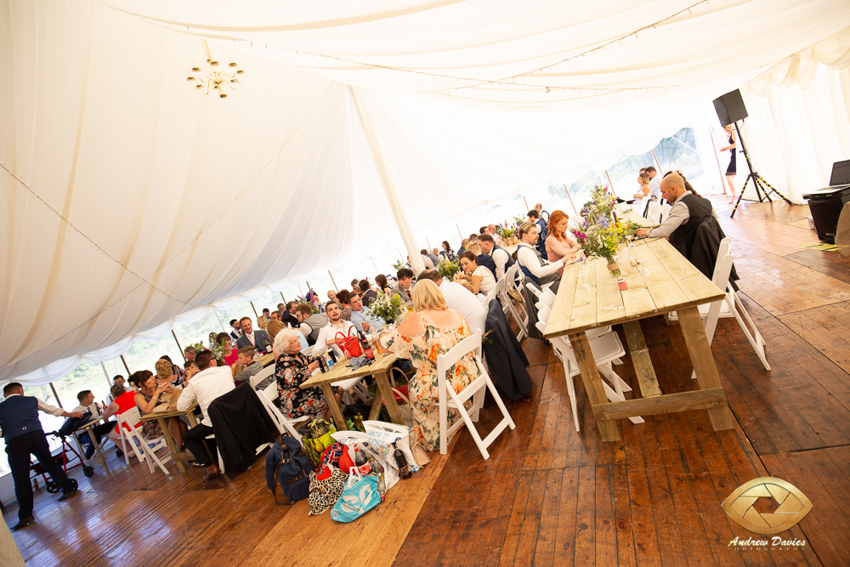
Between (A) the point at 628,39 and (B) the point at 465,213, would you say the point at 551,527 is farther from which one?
(B) the point at 465,213

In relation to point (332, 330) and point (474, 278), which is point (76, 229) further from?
point (474, 278)

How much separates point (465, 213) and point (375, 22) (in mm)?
12549

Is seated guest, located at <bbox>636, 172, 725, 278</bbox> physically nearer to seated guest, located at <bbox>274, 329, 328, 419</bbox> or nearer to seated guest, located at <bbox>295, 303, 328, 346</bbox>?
seated guest, located at <bbox>274, 329, 328, 419</bbox>

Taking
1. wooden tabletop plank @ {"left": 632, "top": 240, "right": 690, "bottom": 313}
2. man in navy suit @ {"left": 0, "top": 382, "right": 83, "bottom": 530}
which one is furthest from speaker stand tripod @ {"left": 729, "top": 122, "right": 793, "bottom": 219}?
man in navy suit @ {"left": 0, "top": 382, "right": 83, "bottom": 530}

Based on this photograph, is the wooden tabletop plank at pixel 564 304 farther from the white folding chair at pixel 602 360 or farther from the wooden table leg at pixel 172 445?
the wooden table leg at pixel 172 445

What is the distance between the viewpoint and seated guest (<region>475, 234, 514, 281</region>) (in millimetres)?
5879

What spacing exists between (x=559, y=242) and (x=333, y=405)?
9.47 feet

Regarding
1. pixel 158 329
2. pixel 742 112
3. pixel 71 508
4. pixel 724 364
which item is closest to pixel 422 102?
pixel 724 364

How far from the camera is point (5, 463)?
794cm

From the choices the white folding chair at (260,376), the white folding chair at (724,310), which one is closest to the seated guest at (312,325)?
the white folding chair at (260,376)

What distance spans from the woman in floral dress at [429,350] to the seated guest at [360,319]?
222 centimetres

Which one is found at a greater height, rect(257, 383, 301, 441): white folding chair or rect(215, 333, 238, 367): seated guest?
rect(215, 333, 238, 367): seated guest

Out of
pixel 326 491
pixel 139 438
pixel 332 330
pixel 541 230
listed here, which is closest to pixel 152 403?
pixel 139 438

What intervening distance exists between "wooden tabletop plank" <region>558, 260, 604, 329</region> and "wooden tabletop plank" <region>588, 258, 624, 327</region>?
3 centimetres
